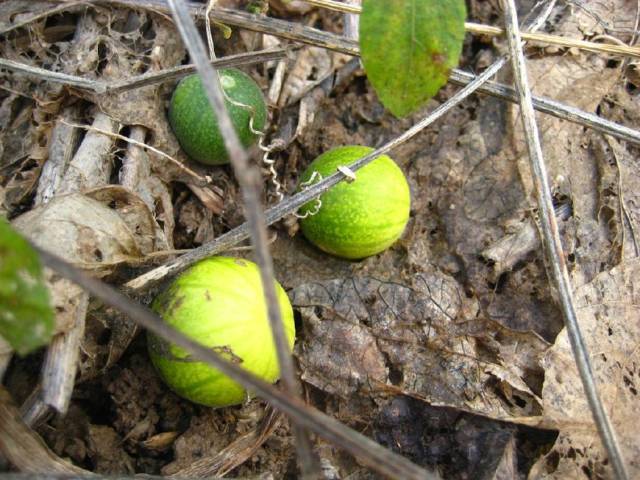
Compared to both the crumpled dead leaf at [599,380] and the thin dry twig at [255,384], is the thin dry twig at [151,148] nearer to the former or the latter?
the thin dry twig at [255,384]

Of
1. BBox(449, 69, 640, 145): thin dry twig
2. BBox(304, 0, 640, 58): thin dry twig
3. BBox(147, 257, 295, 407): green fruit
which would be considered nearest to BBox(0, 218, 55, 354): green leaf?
BBox(147, 257, 295, 407): green fruit

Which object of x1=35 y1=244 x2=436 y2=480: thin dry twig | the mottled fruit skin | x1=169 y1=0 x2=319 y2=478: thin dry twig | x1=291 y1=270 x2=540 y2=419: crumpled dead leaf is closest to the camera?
x1=169 y1=0 x2=319 y2=478: thin dry twig

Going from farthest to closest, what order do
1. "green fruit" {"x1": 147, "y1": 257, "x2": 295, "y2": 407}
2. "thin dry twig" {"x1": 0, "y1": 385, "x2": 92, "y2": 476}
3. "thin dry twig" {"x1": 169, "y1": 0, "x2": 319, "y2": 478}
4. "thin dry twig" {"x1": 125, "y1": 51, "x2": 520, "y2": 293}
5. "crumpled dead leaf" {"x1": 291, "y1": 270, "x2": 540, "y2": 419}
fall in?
"crumpled dead leaf" {"x1": 291, "y1": 270, "x2": 540, "y2": 419}, "thin dry twig" {"x1": 125, "y1": 51, "x2": 520, "y2": 293}, "green fruit" {"x1": 147, "y1": 257, "x2": 295, "y2": 407}, "thin dry twig" {"x1": 0, "y1": 385, "x2": 92, "y2": 476}, "thin dry twig" {"x1": 169, "y1": 0, "x2": 319, "y2": 478}

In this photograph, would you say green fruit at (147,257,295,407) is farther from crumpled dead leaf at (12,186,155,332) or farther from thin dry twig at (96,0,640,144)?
thin dry twig at (96,0,640,144)

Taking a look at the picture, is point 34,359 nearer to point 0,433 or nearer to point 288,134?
point 0,433

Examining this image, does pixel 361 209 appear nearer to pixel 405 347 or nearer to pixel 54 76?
pixel 405 347

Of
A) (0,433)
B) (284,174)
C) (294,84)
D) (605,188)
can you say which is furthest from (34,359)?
(605,188)
